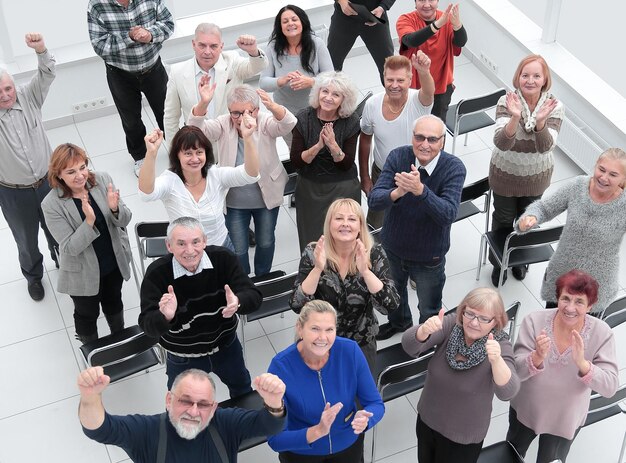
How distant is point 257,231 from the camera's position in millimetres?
5418

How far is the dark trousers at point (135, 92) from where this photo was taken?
6488mm

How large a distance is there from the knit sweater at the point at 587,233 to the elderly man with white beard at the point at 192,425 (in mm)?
2061

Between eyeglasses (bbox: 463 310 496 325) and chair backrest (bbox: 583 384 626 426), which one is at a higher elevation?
eyeglasses (bbox: 463 310 496 325)

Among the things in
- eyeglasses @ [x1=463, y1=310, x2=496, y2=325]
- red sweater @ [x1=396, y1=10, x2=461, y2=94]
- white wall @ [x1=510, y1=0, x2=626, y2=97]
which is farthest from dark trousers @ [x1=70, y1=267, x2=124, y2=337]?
white wall @ [x1=510, y1=0, x2=626, y2=97]

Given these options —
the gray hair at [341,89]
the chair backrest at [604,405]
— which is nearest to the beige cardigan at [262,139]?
the gray hair at [341,89]

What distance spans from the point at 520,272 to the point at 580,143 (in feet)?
5.00

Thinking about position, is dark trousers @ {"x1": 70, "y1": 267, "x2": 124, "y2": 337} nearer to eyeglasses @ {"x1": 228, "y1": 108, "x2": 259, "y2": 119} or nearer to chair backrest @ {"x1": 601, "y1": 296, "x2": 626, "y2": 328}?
eyeglasses @ {"x1": 228, "y1": 108, "x2": 259, "y2": 119}

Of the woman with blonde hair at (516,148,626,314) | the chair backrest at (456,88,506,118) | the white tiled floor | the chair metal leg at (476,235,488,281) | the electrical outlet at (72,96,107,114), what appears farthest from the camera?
the electrical outlet at (72,96,107,114)

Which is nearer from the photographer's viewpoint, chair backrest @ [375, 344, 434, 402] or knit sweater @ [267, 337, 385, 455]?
knit sweater @ [267, 337, 385, 455]

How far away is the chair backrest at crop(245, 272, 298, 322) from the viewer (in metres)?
4.92

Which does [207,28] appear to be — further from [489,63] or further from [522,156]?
[489,63]

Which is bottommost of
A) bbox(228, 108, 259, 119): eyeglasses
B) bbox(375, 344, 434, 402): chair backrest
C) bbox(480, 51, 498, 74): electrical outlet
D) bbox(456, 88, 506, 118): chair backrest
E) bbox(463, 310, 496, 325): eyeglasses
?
bbox(480, 51, 498, 74): electrical outlet

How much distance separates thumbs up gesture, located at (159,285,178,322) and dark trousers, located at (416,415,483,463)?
1.41 m

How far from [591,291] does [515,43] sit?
13.5 feet
